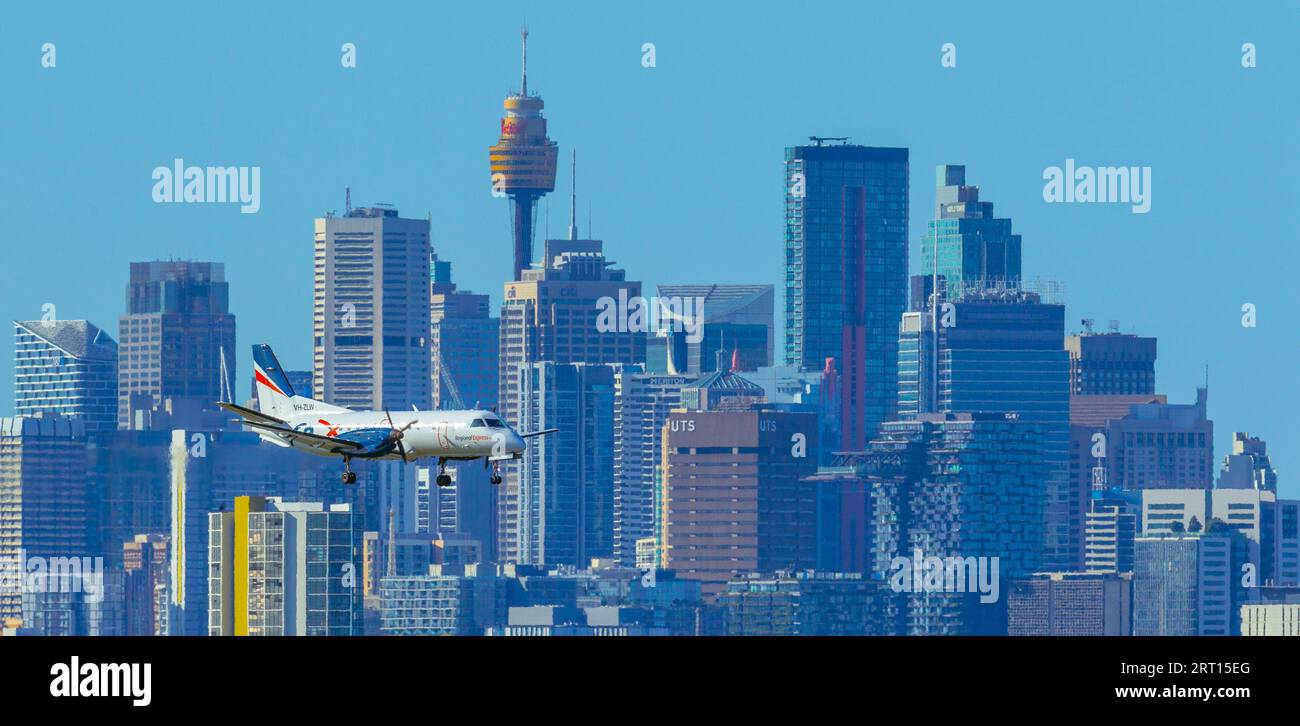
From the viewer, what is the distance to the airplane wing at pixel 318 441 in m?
105

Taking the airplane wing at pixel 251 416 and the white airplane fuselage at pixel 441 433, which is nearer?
the airplane wing at pixel 251 416

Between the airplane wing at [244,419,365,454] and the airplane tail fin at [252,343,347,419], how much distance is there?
56.2 feet

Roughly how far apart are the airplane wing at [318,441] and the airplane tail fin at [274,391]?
1712 centimetres

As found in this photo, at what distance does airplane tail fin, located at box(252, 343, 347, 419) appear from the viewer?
12600 cm

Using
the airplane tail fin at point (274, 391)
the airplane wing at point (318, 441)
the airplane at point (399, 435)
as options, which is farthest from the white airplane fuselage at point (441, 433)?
the airplane tail fin at point (274, 391)

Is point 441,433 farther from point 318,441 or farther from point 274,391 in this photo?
point 274,391

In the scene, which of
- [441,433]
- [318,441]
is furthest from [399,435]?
[318,441]

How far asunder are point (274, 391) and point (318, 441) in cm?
2223

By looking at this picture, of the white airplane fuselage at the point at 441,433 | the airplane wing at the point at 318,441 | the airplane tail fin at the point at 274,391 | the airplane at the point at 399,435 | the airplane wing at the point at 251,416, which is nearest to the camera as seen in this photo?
the airplane wing at the point at 251,416

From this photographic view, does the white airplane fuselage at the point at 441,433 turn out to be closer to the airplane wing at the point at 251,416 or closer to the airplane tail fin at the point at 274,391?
the airplane wing at the point at 251,416
